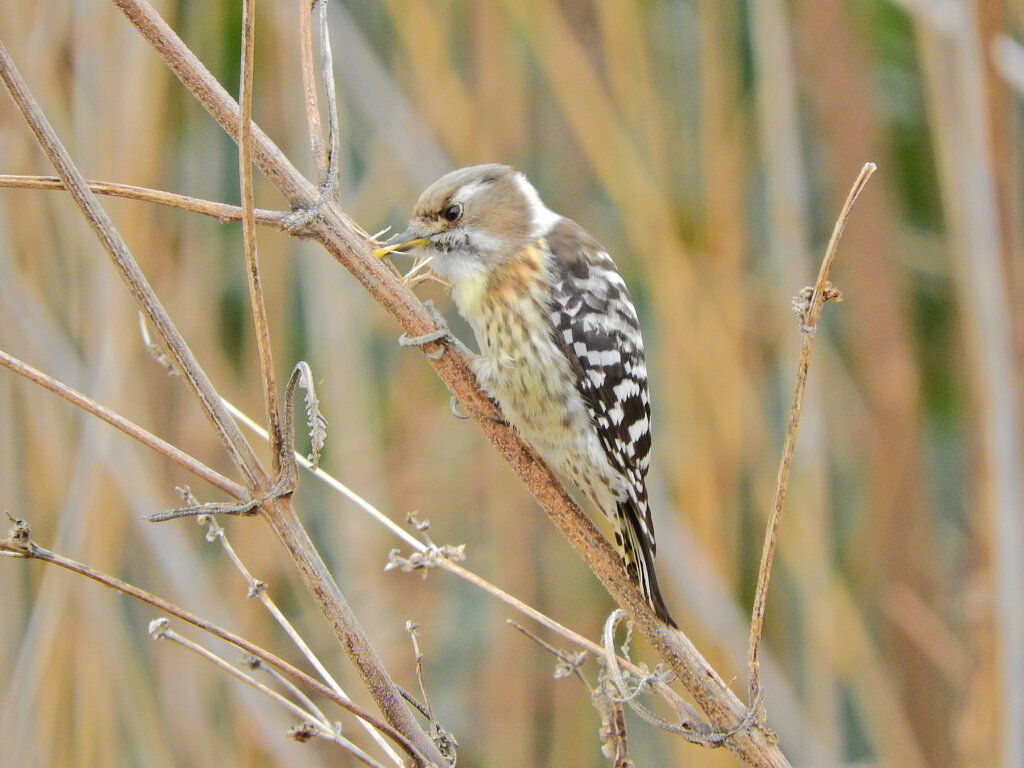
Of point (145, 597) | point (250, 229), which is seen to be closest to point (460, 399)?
point (250, 229)

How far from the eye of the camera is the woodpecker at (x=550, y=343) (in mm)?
1773

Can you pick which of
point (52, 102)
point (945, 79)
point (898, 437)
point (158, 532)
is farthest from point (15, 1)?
point (898, 437)

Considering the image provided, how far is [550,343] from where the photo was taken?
Answer: 71.1 inches

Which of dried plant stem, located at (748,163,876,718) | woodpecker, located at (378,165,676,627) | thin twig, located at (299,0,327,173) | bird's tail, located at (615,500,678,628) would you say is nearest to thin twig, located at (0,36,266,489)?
thin twig, located at (299,0,327,173)

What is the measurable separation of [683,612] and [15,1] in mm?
1917

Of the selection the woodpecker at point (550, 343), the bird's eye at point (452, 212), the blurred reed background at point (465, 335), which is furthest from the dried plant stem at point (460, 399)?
the blurred reed background at point (465, 335)

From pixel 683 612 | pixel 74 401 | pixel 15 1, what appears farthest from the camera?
pixel 683 612

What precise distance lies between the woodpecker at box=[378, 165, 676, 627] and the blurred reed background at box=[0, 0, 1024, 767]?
45 centimetres

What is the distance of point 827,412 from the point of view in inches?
112

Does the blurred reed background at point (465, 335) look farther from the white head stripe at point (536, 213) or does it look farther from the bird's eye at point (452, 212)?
the bird's eye at point (452, 212)

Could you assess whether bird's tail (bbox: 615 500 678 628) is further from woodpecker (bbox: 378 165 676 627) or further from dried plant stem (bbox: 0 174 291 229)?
dried plant stem (bbox: 0 174 291 229)

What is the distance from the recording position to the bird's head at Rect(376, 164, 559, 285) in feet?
5.92

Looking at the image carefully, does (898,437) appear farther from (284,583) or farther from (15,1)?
(15,1)

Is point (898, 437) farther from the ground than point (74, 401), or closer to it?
farther from the ground
